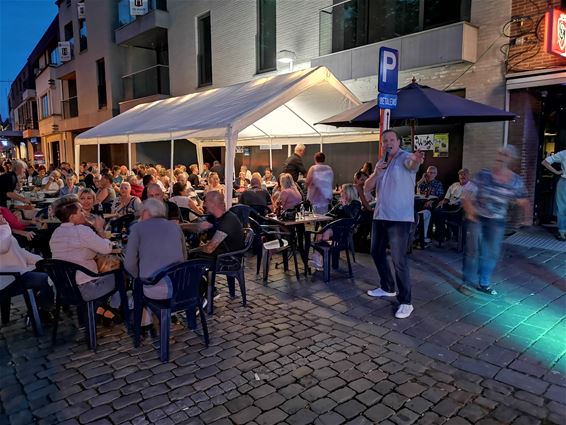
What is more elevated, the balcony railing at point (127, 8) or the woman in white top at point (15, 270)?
the balcony railing at point (127, 8)

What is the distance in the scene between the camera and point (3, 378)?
334cm

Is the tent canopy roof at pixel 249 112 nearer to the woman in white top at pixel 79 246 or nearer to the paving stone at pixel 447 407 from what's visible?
the woman in white top at pixel 79 246

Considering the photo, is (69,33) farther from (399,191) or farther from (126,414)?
(126,414)

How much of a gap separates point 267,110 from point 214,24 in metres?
8.88

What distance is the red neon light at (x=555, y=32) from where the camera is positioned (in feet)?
22.2

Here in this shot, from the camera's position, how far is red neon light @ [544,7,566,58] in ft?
22.2

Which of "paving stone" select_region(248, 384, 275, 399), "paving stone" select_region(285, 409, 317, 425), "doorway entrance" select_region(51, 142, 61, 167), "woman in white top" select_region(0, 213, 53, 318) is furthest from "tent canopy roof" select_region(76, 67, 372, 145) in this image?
"doorway entrance" select_region(51, 142, 61, 167)

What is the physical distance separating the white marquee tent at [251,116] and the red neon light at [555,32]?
149 inches

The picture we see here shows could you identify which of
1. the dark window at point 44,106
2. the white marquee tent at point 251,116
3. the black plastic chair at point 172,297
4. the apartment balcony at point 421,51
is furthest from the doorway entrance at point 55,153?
the black plastic chair at point 172,297

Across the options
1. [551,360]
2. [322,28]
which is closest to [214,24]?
[322,28]

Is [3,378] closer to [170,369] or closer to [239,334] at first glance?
[170,369]

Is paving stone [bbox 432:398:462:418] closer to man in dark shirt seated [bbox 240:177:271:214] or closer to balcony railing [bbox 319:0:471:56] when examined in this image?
man in dark shirt seated [bbox 240:177:271:214]

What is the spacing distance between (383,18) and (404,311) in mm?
8441

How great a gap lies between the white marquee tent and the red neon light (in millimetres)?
3774
